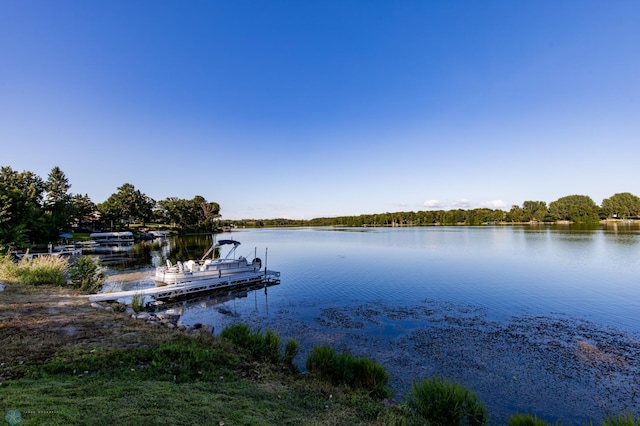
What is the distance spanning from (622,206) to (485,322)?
164214mm

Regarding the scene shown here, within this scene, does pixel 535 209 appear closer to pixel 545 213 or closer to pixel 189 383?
pixel 545 213

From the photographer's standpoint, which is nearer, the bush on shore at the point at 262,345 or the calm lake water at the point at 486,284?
the bush on shore at the point at 262,345

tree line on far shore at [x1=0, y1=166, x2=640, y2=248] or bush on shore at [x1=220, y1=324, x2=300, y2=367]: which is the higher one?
tree line on far shore at [x1=0, y1=166, x2=640, y2=248]

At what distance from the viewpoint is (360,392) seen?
6551 millimetres

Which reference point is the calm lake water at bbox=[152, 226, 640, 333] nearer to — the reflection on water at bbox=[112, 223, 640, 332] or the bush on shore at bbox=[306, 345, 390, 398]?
the reflection on water at bbox=[112, 223, 640, 332]

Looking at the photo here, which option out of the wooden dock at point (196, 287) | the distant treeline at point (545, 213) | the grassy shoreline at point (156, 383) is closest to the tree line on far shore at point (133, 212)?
the distant treeline at point (545, 213)

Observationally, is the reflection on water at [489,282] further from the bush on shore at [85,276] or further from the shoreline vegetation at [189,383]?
the bush on shore at [85,276]

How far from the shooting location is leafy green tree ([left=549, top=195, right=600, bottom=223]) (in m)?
124

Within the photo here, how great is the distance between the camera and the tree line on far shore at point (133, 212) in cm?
3620

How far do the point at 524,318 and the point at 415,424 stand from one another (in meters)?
11.8

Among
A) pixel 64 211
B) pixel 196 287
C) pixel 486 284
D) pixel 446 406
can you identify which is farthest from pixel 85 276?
pixel 64 211

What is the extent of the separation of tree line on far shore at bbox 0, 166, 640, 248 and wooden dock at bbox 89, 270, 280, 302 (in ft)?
61.4


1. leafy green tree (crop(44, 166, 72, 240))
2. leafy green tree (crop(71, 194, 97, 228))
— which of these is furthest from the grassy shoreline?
leafy green tree (crop(71, 194, 97, 228))

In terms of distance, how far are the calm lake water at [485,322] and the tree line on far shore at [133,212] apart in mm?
27287
